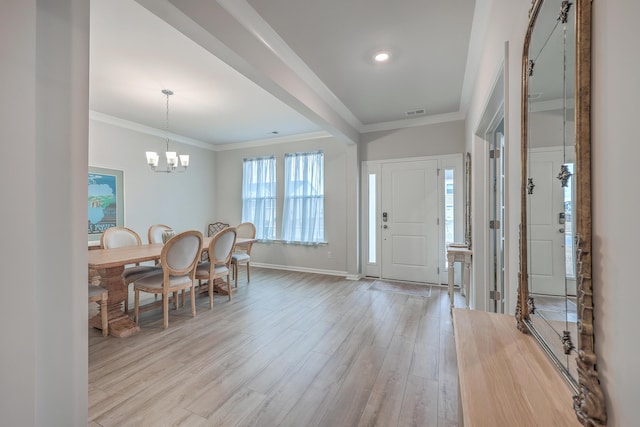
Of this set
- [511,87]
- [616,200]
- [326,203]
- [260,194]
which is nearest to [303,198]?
[326,203]

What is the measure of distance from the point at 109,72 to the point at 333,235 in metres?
3.86

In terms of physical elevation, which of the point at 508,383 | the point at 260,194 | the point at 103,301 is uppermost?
the point at 260,194

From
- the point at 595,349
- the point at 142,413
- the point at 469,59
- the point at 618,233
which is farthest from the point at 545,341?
the point at 469,59

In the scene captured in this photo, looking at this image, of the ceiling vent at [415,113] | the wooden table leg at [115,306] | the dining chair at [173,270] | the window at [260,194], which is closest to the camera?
the wooden table leg at [115,306]

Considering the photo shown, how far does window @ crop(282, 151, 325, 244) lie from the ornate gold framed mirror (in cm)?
426

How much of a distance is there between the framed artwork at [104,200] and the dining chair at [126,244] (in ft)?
2.53

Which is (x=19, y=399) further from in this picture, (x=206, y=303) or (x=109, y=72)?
(x=109, y=72)

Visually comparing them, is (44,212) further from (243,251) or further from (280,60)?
(243,251)

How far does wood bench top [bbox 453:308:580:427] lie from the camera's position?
0.64m

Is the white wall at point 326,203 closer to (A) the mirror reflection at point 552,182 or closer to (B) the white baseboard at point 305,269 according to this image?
(B) the white baseboard at point 305,269

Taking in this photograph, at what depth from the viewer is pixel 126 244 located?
3.81 metres

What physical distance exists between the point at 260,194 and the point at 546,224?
5.38m

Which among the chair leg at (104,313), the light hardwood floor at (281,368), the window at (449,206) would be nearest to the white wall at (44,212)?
the light hardwood floor at (281,368)

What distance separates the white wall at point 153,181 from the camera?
4.41 meters
